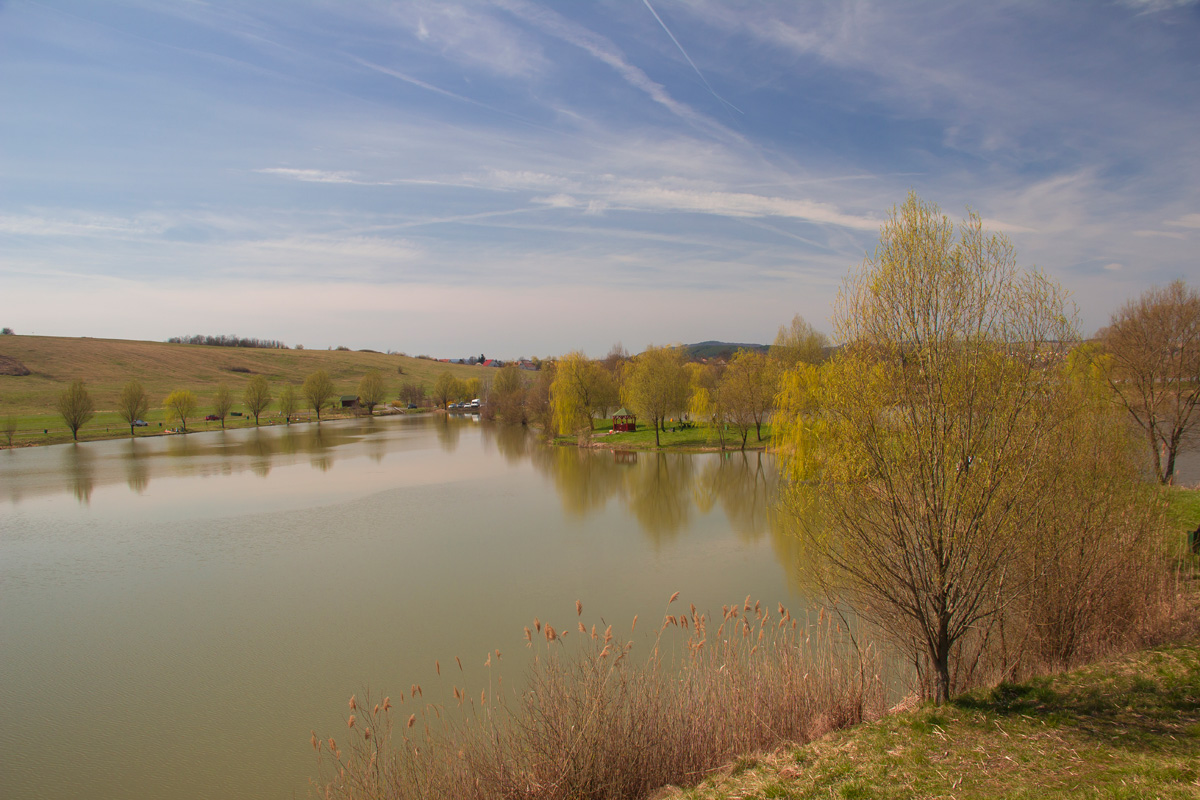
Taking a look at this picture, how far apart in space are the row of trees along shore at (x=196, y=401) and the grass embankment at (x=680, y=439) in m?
38.8

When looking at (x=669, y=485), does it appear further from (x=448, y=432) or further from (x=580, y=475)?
Result: (x=448, y=432)

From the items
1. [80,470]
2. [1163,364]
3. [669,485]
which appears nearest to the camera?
[1163,364]

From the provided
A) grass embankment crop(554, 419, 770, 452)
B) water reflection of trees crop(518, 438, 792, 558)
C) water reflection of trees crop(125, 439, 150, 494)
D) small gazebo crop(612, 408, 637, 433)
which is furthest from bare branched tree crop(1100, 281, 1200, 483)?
water reflection of trees crop(125, 439, 150, 494)

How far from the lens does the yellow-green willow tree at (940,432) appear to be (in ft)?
19.0

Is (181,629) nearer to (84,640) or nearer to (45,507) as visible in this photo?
(84,640)

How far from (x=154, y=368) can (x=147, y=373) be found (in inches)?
126

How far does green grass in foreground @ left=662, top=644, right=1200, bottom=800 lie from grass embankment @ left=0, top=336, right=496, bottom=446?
6080cm

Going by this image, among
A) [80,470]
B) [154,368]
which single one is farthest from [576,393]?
[154,368]

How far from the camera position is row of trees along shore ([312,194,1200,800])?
17.7 feet

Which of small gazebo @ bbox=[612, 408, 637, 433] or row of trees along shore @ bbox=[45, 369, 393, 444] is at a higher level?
row of trees along shore @ bbox=[45, 369, 393, 444]

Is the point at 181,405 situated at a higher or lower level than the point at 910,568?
higher

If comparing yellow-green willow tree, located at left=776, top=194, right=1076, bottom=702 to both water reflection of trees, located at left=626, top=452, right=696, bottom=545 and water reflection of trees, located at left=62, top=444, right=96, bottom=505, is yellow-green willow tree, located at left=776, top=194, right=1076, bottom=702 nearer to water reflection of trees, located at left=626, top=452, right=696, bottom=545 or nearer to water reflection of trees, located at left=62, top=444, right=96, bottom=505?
water reflection of trees, located at left=626, top=452, right=696, bottom=545

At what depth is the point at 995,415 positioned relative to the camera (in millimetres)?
5820

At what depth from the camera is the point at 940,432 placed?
583 centimetres
